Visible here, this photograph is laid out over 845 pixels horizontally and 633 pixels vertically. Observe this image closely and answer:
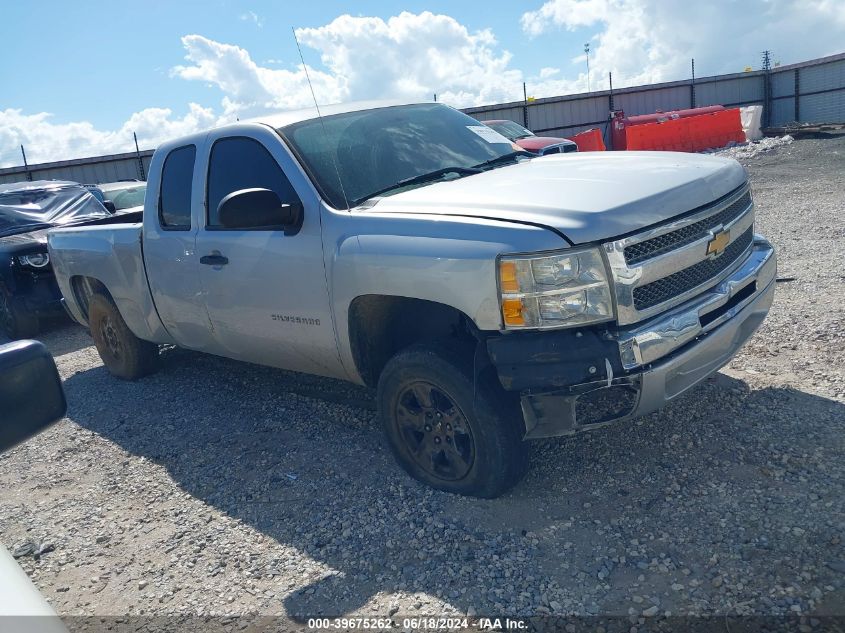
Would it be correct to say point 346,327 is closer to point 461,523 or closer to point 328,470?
point 328,470

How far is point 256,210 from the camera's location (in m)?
3.69

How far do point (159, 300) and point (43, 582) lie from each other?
2184 mm

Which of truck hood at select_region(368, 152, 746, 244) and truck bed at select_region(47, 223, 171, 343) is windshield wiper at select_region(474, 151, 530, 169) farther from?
truck bed at select_region(47, 223, 171, 343)

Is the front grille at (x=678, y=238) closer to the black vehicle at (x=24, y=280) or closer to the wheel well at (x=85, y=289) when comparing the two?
the wheel well at (x=85, y=289)

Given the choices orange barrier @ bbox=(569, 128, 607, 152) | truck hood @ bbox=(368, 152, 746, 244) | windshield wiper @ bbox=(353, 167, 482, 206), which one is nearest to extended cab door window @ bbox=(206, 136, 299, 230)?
windshield wiper @ bbox=(353, 167, 482, 206)

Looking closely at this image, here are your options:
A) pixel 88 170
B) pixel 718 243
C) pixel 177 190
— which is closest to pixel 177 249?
pixel 177 190

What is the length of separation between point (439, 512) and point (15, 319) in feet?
Answer: 23.0

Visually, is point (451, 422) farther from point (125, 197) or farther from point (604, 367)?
point (125, 197)

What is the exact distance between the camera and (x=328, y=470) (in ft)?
13.4

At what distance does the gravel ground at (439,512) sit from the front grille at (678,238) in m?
1.11

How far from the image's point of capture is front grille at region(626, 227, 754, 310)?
10.2ft

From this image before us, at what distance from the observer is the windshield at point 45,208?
Answer: 954 cm

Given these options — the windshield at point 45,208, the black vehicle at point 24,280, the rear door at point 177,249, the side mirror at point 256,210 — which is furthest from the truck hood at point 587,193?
the windshield at point 45,208

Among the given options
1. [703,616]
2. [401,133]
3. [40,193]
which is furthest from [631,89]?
[703,616]
